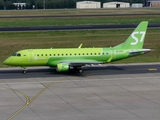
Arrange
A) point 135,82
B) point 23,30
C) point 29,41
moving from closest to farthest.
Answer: point 135,82 → point 29,41 → point 23,30

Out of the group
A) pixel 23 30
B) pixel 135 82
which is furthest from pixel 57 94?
pixel 23 30

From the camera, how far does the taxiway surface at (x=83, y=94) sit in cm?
3209

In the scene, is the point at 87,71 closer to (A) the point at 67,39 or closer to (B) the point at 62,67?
(B) the point at 62,67

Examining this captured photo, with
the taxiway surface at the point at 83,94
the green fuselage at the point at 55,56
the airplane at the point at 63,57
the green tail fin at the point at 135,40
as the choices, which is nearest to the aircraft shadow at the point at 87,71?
the taxiway surface at the point at 83,94

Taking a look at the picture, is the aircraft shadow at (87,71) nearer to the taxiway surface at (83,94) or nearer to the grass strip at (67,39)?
the taxiway surface at (83,94)

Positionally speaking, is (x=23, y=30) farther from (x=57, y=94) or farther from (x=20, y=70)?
(x=57, y=94)

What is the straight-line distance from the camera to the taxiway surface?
32094 millimetres

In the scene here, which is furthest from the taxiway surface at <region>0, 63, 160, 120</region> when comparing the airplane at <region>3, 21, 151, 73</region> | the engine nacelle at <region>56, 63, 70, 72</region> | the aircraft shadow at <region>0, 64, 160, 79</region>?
the airplane at <region>3, 21, 151, 73</region>

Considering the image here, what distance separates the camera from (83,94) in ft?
128

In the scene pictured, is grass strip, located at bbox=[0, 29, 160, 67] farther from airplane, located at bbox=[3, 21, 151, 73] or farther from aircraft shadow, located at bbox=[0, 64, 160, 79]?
airplane, located at bbox=[3, 21, 151, 73]

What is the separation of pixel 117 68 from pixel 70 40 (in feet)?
83.4

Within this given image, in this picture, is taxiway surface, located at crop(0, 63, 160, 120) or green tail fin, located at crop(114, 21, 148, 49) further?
green tail fin, located at crop(114, 21, 148, 49)

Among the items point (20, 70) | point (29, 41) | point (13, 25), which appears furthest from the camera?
point (13, 25)

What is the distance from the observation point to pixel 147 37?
80.4 m
